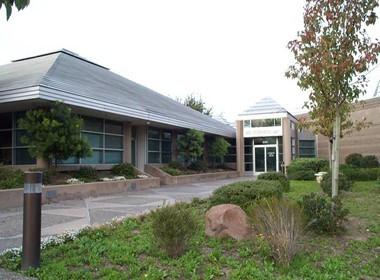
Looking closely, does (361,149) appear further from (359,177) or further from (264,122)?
(359,177)

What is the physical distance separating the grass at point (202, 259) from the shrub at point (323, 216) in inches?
7.2

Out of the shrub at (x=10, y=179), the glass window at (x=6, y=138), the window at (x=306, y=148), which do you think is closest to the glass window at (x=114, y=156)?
the glass window at (x=6, y=138)

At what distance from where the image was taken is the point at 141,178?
719 inches

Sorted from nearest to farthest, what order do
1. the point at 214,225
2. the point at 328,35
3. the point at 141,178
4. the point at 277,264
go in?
the point at 277,264
the point at 214,225
the point at 328,35
the point at 141,178

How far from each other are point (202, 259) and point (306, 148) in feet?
125

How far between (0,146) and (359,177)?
17.3 meters

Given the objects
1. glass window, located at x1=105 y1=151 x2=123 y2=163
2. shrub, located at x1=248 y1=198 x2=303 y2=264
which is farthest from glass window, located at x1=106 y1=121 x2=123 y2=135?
shrub, located at x1=248 y1=198 x2=303 y2=264

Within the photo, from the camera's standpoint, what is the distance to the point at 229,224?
6.30 meters

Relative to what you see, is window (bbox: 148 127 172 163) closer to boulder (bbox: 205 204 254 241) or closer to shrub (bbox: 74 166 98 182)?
shrub (bbox: 74 166 98 182)

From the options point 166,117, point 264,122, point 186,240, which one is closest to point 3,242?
point 186,240

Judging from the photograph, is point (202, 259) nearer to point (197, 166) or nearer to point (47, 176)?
point (47, 176)

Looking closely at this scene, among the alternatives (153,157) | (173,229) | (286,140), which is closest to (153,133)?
(153,157)

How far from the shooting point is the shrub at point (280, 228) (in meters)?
5.04

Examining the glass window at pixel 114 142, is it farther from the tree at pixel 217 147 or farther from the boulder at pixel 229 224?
the boulder at pixel 229 224
